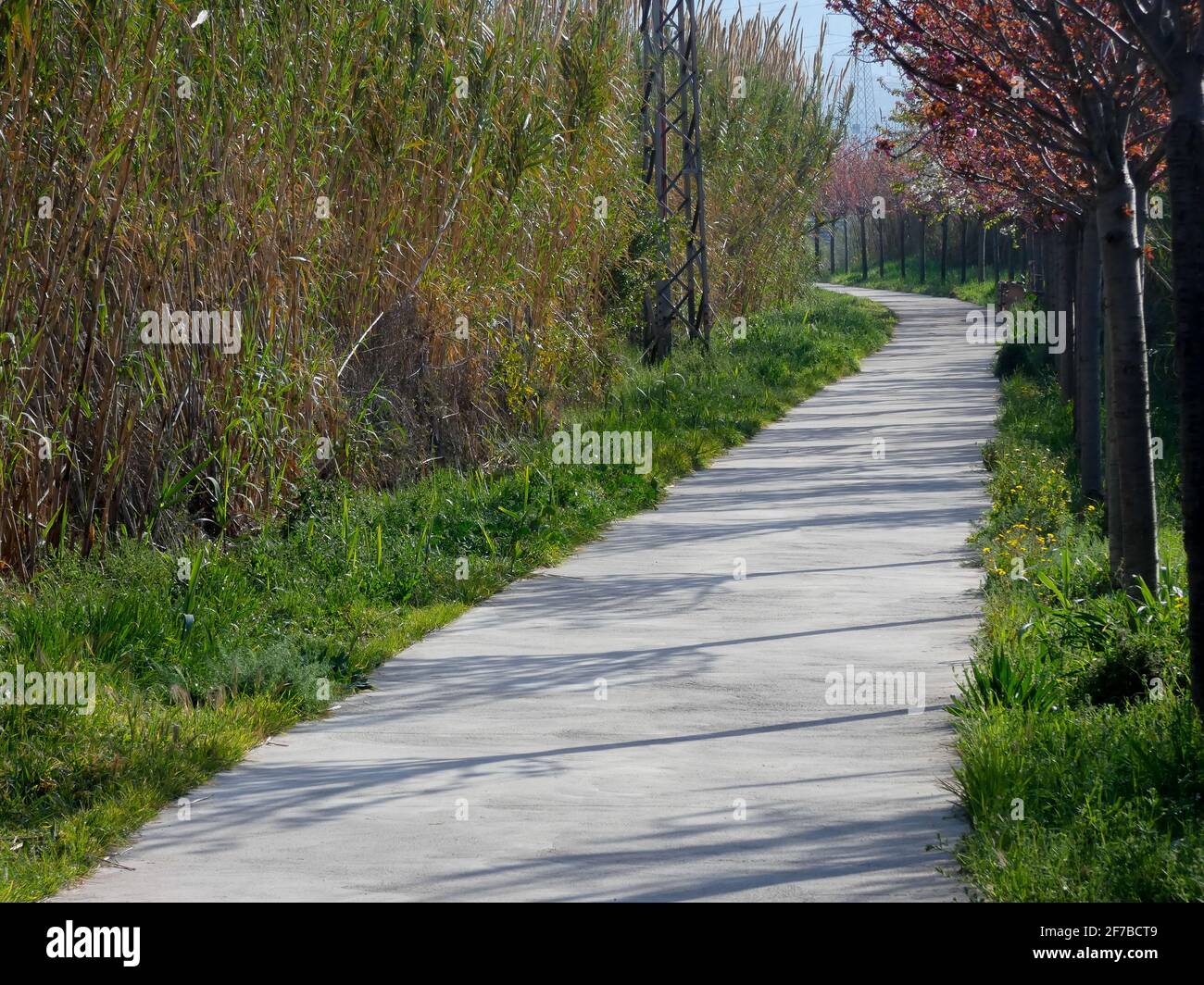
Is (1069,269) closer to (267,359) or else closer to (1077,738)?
(267,359)

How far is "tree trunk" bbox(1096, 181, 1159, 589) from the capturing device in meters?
7.84

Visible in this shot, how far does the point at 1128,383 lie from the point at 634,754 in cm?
341

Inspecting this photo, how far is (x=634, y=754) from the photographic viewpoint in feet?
20.7

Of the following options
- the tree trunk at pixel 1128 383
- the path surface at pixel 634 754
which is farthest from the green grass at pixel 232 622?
the tree trunk at pixel 1128 383

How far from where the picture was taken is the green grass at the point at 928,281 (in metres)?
50.1

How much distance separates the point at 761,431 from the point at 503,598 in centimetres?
936

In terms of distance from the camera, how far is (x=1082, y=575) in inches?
363

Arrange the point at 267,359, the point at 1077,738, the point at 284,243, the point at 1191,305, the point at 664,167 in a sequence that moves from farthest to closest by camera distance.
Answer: the point at 664,167 → the point at 284,243 → the point at 267,359 → the point at 1077,738 → the point at 1191,305

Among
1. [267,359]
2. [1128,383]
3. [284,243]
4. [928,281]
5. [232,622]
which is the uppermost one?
[928,281]

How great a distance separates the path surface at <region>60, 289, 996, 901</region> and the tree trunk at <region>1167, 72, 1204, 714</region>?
3.83 ft

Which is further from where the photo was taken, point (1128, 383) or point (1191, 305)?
point (1128, 383)

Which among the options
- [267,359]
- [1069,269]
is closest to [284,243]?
[267,359]

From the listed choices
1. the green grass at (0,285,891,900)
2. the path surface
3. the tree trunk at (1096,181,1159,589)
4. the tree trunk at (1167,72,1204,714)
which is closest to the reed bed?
the green grass at (0,285,891,900)

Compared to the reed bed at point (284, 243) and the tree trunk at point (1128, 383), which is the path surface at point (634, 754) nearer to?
the tree trunk at point (1128, 383)
